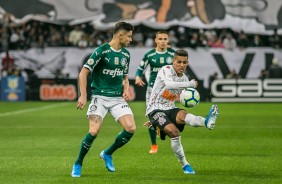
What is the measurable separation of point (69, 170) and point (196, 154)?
3.64 meters

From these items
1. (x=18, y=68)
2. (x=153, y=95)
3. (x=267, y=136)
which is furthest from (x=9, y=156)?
(x=18, y=68)

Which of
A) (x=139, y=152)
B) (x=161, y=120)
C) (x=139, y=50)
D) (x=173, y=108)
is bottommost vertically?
(x=139, y=152)

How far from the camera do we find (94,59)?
481 inches

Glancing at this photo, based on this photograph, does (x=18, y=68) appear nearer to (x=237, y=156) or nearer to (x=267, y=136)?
(x=267, y=136)

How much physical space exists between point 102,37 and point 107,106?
2897 cm

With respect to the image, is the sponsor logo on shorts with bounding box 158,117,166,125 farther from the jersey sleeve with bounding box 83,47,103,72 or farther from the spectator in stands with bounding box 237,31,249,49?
the spectator in stands with bounding box 237,31,249,49

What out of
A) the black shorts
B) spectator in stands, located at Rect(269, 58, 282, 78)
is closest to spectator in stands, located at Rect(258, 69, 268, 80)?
spectator in stands, located at Rect(269, 58, 282, 78)

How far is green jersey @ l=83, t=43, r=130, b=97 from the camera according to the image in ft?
40.7

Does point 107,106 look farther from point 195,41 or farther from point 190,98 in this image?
point 195,41

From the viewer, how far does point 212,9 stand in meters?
40.3

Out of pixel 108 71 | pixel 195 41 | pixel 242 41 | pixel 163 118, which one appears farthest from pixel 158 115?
pixel 195 41

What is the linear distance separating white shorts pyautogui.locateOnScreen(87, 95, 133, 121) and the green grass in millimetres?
997

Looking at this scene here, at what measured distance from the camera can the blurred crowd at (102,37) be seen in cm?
4009

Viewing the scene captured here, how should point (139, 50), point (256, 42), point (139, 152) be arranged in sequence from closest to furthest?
1. point (139, 152)
2. point (139, 50)
3. point (256, 42)
